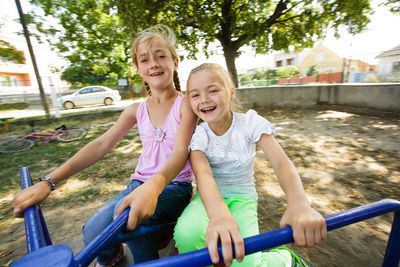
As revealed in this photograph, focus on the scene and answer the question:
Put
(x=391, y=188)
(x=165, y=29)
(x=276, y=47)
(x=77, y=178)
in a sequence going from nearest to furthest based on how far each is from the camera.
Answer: (x=165, y=29), (x=391, y=188), (x=77, y=178), (x=276, y=47)

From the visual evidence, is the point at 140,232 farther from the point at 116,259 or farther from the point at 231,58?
the point at 231,58

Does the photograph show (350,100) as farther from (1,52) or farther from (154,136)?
(1,52)

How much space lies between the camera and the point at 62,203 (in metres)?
2.62

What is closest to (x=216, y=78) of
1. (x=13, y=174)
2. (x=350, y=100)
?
(x=13, y=174)

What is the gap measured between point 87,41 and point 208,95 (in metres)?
22.9

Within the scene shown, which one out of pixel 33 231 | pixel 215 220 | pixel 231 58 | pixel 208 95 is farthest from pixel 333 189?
pixel 231 58

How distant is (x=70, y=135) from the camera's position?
5.69 metres

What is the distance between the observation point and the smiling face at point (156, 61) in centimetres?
142

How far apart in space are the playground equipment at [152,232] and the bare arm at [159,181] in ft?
0.16

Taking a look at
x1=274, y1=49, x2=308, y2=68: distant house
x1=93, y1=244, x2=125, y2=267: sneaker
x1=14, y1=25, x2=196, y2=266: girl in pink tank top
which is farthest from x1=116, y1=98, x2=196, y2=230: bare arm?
x1=274, y1=49, x2=308, y2=68: distant house

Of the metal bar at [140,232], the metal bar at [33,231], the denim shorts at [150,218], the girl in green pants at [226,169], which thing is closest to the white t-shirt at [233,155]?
the girl in green pants at [226,169]

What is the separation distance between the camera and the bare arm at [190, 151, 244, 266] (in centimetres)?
62

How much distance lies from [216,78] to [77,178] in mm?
2979

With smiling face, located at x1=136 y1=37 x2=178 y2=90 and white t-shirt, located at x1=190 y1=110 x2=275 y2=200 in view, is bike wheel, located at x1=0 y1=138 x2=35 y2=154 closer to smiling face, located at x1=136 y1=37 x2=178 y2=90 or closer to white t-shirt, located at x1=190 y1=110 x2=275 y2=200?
smiling face, located at x1=136 y1=37 x2=178 y2=90
